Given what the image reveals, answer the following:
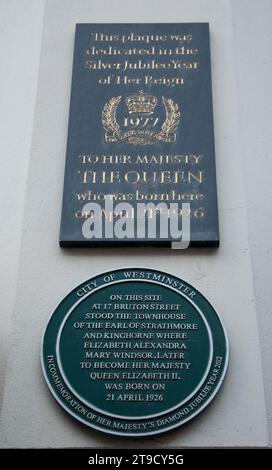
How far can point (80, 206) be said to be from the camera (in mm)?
6109

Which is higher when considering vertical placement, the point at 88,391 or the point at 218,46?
the point at 218,46

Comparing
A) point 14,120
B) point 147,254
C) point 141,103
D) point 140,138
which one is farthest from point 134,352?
point 14,120

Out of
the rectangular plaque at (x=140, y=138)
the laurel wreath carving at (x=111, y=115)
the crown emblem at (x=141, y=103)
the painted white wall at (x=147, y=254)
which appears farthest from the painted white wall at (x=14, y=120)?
the crown emblem at (x=141, y=103)

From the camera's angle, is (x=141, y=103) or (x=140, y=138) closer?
(x=140, y=138)

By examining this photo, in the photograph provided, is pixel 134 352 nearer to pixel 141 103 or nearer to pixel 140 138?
Answer: pixel 140 138

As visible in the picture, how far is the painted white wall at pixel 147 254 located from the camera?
511cm

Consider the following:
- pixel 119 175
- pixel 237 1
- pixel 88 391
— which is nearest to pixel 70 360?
pixel 88 391

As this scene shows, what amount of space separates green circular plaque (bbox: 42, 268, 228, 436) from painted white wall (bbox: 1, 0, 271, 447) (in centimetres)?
13

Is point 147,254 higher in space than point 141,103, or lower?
lower

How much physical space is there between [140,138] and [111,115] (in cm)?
43

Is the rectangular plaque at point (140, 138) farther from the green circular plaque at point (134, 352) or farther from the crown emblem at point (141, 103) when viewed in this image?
the green circular plaque at point (134, 352)

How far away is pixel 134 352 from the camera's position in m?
5.32
